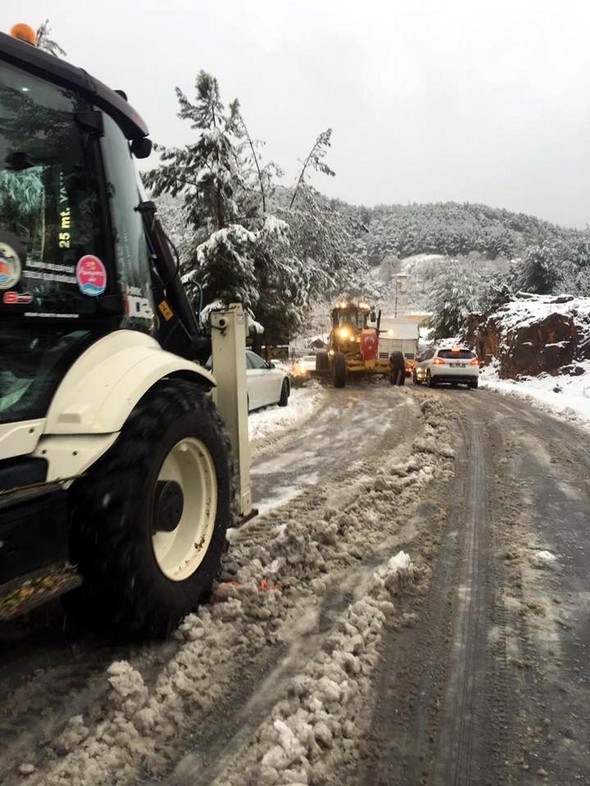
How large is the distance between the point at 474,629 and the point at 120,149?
319cm

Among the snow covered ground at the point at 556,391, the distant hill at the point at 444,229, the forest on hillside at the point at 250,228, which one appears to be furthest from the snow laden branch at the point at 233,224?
the distant hill at the point at 444,229

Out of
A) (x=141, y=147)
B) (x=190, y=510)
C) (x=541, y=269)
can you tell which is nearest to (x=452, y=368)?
(x=141, y=147)

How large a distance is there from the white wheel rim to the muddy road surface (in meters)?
0.30

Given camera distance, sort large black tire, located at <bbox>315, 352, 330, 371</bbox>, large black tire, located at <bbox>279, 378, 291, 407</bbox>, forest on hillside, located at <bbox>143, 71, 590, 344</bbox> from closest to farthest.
Result: large black tire, located at <bbox>279, 378, 291, 407</bbox>
forest on hillside, located at <bbox>143, 71, 590, 344</bbox>
large black tire, located at <bbox>315, 352, 330, 371</bbox>

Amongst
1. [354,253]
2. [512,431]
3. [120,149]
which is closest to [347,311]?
[354,253]

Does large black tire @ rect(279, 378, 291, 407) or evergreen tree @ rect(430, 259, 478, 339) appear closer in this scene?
large black tire @ rect(279, 378, 291, 407)

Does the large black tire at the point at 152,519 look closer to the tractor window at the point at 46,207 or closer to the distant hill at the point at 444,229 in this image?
the tractor window at the point at 46,207

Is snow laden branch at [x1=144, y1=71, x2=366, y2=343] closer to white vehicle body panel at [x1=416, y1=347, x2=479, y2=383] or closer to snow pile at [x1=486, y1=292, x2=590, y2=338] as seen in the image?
white vehicle body panel at [x1=416, y1=347, x2=479, y2=383]

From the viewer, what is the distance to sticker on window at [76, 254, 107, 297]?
8.14 feet

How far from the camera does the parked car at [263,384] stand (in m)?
10.7

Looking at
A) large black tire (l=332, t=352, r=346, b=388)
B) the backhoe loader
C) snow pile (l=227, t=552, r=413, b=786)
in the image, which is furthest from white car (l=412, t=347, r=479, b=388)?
the backhoe loader

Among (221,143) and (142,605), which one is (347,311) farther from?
(142,605)

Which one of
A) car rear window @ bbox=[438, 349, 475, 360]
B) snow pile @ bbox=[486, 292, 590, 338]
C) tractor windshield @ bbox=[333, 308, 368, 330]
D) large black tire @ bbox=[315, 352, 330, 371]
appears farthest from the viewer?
snow pile @ bbox=[486, 292, 590, 338]

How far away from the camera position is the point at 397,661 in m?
2.62
